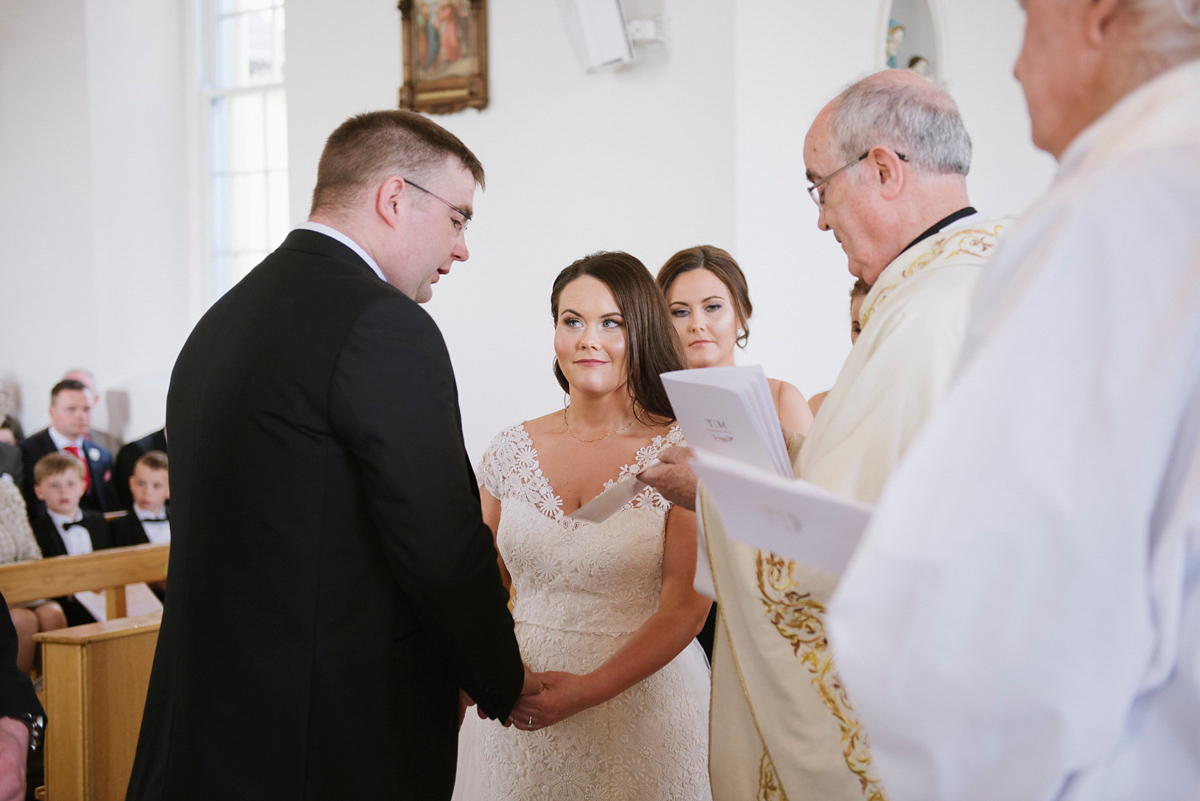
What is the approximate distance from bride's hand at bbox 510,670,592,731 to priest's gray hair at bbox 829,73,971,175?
1482mm

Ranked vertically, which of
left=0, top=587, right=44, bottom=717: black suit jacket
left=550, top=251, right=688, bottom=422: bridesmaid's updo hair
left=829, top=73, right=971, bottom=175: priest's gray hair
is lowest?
left=0, top=587, right=44, bottom=717: black suit jacket

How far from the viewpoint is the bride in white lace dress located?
2.71 m

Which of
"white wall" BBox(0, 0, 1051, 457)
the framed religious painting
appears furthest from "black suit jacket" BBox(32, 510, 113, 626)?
the framed religious painting

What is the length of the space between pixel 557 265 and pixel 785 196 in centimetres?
143

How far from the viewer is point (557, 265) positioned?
19.3 ft

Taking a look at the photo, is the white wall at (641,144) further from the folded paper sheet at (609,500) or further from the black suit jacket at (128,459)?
the folded paper sheet at (609,500)

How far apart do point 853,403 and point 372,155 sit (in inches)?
48.5

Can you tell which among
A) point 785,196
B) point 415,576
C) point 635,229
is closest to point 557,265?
point 635,229

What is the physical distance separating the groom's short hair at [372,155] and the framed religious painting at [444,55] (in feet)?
12.6

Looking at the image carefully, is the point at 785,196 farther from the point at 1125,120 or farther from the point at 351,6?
the point at 1125,120

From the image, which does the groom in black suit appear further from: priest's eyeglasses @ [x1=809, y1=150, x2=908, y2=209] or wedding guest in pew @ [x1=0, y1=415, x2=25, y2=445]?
wedding guest in pew @ [x1=0, y1=415, x2=25, y2=445]

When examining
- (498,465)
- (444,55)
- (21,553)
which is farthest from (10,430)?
(498,465)

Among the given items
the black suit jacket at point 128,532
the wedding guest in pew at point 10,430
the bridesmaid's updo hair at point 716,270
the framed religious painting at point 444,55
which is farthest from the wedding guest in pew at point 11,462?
the bridesmaid's updo hair at point 716,270

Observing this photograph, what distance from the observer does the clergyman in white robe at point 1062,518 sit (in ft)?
2.81
